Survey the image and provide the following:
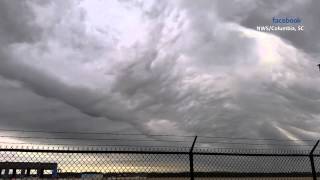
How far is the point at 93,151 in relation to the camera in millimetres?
10555

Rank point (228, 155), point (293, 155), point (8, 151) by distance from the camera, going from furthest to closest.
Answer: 1. point (293, 155)
2. point (228, 155)
3. point (8, 151)

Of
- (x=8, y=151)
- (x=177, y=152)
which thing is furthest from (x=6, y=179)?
(x=177, y=152)

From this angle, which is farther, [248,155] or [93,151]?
[248,155]

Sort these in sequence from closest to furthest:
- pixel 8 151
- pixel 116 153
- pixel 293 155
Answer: pixel 8 151 < pixel 116 153 < pixel 293 155

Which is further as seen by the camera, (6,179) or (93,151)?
(6,179)

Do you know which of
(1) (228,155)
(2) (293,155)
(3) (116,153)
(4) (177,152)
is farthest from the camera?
(2) (293,155)

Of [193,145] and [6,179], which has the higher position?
[193,145]

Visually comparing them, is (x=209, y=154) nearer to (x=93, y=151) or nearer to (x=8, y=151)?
(x=93, y=151)

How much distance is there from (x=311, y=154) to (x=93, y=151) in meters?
7.94

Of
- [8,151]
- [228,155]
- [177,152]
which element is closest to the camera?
[8,151]

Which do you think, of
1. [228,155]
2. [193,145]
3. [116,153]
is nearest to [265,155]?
[228,155]

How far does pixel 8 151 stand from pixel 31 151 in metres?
0.56

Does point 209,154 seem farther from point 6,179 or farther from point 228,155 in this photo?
point 6,179

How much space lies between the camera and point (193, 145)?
38.5 ft
